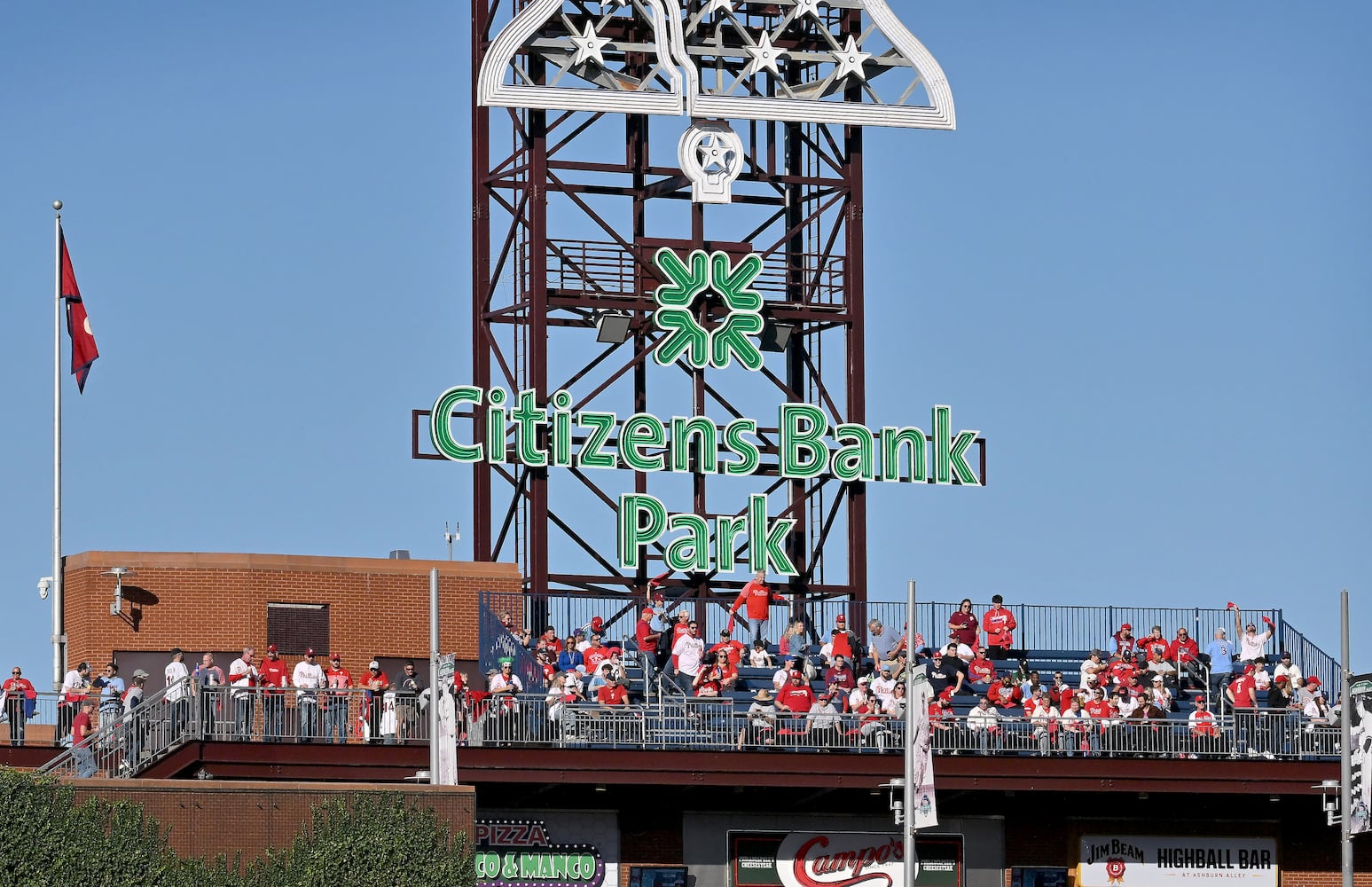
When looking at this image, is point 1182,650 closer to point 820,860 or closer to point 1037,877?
point 1037,877

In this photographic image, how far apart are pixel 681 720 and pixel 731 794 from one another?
88.2 inches

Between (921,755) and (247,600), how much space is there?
1205cm

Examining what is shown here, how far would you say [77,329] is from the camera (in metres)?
53.7

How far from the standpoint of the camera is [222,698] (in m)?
44.9

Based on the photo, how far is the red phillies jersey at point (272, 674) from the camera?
46.2m

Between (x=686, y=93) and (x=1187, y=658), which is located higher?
(x=686, y=93)

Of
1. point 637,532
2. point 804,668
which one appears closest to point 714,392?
point 637,532

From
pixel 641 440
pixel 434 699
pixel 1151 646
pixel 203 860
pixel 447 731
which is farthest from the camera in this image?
pixel 641 440

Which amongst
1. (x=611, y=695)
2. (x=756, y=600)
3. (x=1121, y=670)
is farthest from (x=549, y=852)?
(x=1121, y=670)

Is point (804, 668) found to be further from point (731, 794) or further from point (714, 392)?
point (714, 392)

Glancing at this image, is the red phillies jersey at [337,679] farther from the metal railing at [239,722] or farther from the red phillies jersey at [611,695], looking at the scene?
the red phillies jersey at [611,695]

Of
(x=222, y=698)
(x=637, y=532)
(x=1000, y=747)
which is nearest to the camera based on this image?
(x=222, y=698)

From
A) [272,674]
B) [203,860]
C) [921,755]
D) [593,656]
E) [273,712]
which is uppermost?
[593,656]

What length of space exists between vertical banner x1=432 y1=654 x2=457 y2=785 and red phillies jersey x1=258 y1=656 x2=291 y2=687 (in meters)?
3.11
